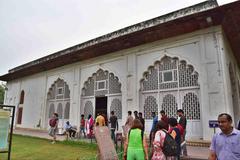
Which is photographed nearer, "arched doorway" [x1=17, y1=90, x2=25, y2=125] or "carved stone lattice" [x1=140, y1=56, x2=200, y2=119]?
"carved stone lattice" [x1=140, y1=56, x2=200, y2=119]

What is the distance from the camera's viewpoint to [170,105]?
29.4 feet

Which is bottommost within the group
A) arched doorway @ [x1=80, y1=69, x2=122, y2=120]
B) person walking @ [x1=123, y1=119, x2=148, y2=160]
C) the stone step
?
the stone step

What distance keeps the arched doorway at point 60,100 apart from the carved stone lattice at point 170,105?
256 inches

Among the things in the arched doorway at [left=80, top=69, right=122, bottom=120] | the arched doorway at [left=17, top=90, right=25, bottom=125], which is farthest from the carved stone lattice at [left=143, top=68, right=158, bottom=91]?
the arched doorway at [left=17, top=90, right=25, bottom=125]

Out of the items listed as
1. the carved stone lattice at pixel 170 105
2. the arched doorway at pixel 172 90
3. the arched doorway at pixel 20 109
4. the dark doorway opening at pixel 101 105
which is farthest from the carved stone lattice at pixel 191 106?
the arched doorway at pixel 20 109

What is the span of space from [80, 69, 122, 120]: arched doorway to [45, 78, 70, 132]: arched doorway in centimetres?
159

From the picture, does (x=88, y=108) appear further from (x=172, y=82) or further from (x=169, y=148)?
(x=169, y=148)

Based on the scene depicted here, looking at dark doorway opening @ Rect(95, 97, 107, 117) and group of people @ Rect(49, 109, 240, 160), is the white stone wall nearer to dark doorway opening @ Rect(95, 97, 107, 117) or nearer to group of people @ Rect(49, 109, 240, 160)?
dark doorway opening @ Rect(95, 97, 107, 117)

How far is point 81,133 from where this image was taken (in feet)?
37.7

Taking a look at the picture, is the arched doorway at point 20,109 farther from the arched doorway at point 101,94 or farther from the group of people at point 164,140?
the group of people at point 164,140

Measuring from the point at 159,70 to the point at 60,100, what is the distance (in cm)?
722

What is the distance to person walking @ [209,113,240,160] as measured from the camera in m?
2.54

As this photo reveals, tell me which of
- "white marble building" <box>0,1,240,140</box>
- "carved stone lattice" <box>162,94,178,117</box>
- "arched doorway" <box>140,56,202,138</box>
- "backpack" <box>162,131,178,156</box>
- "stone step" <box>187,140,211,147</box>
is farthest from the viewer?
"carved stone lattice" <box>162,94,178,117</box>

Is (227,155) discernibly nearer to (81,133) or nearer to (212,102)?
(212,102)
